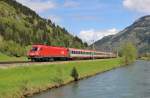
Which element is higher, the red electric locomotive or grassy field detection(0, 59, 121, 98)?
the red electric locomotive

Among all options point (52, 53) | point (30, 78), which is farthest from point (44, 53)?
point (30, 78)

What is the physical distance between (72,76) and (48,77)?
15.5 meters

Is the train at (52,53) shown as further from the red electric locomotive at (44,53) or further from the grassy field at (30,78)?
the grassy field at (30,78)

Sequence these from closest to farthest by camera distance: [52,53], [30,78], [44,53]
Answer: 1. [30,78]
2. [44,53]
3. [52,53]

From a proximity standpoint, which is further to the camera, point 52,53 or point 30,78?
point 52,53

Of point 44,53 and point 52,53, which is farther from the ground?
point 52,53

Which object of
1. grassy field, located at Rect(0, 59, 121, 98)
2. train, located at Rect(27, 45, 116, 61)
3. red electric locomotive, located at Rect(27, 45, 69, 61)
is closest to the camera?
grassy field, located at Rect(0, 59, 121, 98)

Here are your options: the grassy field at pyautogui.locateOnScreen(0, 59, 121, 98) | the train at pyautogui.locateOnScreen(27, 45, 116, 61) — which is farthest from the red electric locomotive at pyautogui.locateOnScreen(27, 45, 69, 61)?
the grassy field at pyautogui.locateOnScreen(0, 59, 121, 98)

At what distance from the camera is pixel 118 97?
2245 inches

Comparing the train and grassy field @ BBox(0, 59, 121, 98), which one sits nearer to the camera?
grassy field @ BBox(0, 59, 121, 98)

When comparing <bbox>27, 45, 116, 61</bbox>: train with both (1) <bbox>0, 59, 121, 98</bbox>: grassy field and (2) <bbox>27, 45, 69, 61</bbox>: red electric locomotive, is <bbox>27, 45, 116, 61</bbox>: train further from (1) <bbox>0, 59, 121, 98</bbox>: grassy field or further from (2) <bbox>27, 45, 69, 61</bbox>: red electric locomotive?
(1) <bbox>0, 59, 121, 98</bbox>: grassy field

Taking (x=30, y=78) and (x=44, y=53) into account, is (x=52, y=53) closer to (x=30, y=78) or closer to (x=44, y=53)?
(x=44, y=53)

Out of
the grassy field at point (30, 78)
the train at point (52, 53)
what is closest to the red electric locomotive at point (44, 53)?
the train at point (52, 53)

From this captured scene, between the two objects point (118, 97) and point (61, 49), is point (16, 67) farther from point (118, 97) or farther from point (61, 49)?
point (61, 49)
